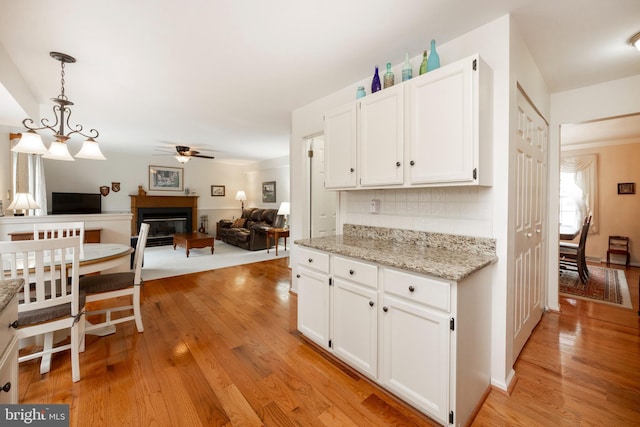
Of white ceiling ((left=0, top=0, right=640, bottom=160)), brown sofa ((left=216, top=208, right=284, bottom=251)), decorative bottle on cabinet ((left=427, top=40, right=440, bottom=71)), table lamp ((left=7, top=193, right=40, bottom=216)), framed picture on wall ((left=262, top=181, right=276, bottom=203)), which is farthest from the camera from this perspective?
framed picture on wall ((left=262, top=181, right=276, bottom=203))

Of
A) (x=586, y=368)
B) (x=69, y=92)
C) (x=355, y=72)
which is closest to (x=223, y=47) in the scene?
(x=355, y=72)

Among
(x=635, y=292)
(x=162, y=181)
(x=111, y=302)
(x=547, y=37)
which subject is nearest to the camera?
(x=547, y=37)

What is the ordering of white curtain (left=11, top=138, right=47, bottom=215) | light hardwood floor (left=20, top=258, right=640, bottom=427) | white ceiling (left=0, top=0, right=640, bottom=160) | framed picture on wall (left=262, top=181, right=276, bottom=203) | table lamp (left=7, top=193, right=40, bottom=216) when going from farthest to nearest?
framed picture on wall (left=262, top=181, right=276, bottom=203)
white curtain (left=11, top=138, right=47, bottom=215)
table lamp (left=7, top=193, right=40, bottom=216)
white ceiling (left=0, top=0, right=640, bottom=160)
light hardwood floor (left=20, top=258, right=640, bottom=427)

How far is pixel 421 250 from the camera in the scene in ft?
6.48

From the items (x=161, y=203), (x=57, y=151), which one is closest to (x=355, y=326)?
(x=57, y=151)

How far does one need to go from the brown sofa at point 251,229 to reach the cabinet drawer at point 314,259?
4.40 metres

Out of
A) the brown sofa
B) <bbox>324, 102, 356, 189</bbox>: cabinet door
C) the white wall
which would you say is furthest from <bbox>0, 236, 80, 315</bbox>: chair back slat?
the brown sofa

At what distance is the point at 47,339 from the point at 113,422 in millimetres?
1099

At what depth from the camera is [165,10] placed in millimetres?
1752

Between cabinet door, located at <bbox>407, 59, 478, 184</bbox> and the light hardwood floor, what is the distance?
58.1 inches

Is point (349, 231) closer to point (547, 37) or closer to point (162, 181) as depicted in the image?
point (547, 37)

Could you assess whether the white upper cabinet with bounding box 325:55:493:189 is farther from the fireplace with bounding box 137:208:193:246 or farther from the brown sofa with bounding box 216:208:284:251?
the fireplace with bounding box 137:208:193:246

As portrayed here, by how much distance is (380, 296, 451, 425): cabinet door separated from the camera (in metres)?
1.44

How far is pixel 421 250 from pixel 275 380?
139cm
